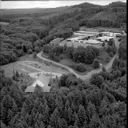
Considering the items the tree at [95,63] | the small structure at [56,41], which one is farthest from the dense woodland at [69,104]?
the small structure at [56,41]

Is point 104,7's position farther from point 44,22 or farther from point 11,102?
point 11,102

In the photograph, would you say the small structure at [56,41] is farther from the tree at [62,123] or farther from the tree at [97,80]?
the tree at [62,123]

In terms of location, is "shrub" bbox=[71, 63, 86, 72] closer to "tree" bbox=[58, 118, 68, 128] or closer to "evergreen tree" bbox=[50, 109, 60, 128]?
"evergreen tree" bbox=[50, 109, 60, 128]

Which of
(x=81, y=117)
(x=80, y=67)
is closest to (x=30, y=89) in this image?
(x=81, y=117)

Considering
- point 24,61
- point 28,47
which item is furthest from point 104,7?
point 24,61

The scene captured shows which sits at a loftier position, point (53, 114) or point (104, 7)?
point (104, 7)

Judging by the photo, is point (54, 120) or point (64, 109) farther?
point (64, 109)

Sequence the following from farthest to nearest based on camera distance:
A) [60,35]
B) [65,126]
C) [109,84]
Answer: [60,35]
[109,84]
[65,126]

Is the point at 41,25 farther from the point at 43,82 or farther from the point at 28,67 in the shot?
the point at 43,82
